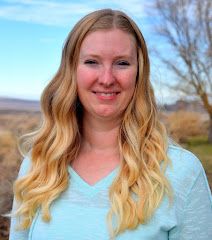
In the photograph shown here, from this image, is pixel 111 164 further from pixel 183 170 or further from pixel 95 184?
pixel 183 170

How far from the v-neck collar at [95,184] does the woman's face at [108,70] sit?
21 cm

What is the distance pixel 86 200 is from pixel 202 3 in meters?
6.95

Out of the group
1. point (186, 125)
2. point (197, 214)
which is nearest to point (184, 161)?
point (197, 214)

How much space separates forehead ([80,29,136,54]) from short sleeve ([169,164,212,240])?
501mm

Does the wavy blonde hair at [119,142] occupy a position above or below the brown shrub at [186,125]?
above

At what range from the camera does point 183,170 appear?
1.51 m

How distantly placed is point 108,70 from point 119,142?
28 cm

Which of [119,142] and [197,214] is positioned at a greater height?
[119,142]

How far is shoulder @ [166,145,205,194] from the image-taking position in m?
1.50

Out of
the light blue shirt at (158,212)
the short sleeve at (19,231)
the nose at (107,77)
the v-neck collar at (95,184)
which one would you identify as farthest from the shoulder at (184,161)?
the short sleeve at (19,231)

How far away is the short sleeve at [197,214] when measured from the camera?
1490 mm

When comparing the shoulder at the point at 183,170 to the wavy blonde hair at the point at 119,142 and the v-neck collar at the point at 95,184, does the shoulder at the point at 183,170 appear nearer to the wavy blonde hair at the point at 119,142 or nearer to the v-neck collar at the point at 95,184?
the wavy blonde hair at the point at 119,142

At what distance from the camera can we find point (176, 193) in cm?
150

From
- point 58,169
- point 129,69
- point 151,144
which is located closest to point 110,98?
point 129,69
